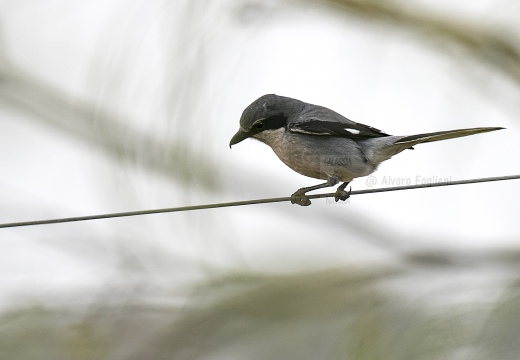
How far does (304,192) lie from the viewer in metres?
5.00

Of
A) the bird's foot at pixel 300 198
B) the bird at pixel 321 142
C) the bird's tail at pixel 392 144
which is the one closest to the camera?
the bird's tail at pixel 392 144

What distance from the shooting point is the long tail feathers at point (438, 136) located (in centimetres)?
418

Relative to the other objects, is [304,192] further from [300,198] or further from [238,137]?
[238,137]

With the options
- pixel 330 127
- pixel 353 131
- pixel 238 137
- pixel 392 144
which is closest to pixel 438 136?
pixel 392 144

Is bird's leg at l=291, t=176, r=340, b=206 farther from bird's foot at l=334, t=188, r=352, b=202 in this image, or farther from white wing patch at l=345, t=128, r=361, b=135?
white wing patch at l=345, t=128, r=361, b=135

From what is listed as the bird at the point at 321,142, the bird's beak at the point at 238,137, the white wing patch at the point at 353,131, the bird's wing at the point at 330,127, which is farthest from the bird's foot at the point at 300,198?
the bird's beak at the point at 238,137

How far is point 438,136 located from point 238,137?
1.56 m

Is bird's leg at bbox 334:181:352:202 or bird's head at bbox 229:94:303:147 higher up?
bird's head at bbox 229:94:303:147

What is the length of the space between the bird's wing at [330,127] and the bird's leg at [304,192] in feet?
1.10

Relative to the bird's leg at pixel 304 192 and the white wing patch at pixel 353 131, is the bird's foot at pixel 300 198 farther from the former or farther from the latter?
the white wing patch at pixel 353 131

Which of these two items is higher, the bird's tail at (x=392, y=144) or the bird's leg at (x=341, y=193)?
the bird's tail at (x=392, y=144)

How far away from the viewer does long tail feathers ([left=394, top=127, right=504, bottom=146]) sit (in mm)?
4180

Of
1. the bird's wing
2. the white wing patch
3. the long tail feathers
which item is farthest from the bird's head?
the long tail feathers

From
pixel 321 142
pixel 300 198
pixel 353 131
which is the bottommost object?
pixel 300 198
